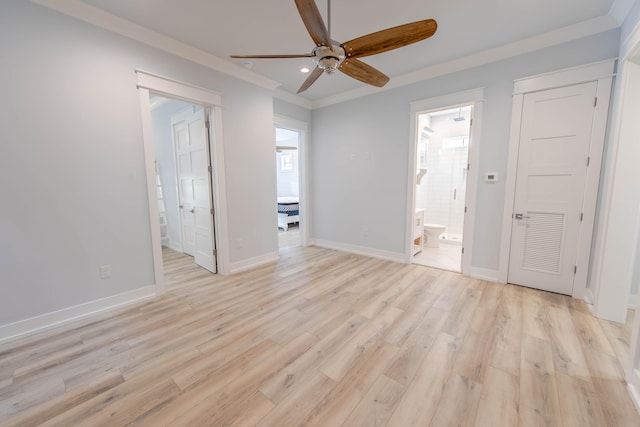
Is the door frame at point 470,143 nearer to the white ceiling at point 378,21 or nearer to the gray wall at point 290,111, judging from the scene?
the white ceiling at point 378,21

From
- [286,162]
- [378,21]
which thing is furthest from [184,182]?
[286,162]

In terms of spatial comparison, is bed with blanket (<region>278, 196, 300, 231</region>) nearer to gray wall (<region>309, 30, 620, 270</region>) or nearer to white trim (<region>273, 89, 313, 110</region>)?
gray wall (<region>309, 30, 620, 270</region>)

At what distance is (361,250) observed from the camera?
14.8 ft

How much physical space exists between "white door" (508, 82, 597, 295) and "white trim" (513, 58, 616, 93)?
0.21ft

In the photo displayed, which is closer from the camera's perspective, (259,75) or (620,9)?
(620,9)

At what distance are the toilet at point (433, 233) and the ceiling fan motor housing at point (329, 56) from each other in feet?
12.8

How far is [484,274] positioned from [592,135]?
6.27 ft

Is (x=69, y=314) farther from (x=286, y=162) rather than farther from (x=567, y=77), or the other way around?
(x=286, y=162)

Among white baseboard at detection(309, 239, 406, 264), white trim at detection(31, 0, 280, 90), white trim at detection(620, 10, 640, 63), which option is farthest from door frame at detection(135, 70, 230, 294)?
white trim at detection(620, 10, 640, 63)

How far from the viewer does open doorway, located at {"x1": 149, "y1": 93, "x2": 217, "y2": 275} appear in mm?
3518

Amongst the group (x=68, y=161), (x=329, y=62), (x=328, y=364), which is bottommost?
(x=328, y=364)

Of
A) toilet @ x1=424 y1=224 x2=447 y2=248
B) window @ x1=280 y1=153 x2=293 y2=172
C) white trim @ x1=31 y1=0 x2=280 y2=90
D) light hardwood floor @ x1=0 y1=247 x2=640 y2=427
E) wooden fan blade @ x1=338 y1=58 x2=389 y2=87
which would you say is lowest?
light hardwood floor @ x1=0 y1=247 x2=640 y2=427

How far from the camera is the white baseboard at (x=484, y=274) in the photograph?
125 inches

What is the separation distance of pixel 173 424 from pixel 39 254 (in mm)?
2021
